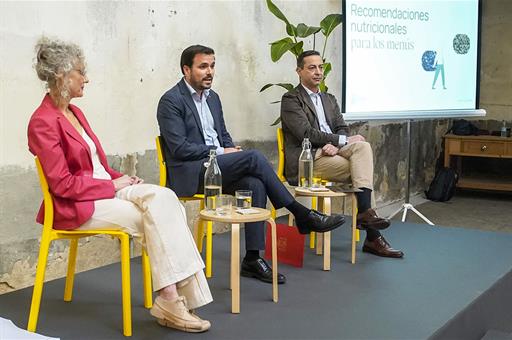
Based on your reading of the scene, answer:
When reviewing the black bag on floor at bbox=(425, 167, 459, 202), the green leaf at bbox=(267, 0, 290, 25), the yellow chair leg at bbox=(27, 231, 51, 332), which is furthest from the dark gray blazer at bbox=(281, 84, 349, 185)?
the black bag on floor at bbox=(425, 167, 459, 202)

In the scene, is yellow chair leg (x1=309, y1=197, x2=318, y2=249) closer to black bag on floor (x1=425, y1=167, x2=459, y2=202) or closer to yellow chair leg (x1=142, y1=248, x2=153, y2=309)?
yellow chair leg (x1=142, y1=248, x2=153, y2=309)

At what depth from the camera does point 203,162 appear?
11.5ft

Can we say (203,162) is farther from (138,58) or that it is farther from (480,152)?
(480,152)

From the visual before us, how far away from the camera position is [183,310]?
273 centimetres

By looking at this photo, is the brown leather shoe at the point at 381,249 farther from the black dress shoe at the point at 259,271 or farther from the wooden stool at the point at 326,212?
the black dress shoe at the point at 259,271

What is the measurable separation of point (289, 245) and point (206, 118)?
32.8 inches

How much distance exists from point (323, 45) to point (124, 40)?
2234 mm

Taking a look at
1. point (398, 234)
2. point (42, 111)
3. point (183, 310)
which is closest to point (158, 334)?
point (183, 310)

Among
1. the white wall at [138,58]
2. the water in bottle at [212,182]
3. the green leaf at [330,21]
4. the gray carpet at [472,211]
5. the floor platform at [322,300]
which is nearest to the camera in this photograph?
the floor platform at [322,300]

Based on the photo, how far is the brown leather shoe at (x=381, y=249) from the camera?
13.3ft

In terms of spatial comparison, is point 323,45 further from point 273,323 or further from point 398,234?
point 273,323

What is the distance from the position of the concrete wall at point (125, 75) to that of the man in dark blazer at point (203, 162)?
40 cm

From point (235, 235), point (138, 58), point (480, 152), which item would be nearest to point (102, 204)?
point (235, 235)

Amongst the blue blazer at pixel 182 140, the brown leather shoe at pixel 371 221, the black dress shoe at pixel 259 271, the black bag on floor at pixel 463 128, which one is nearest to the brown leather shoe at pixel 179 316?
the black dress shoe at pixel 259 271
